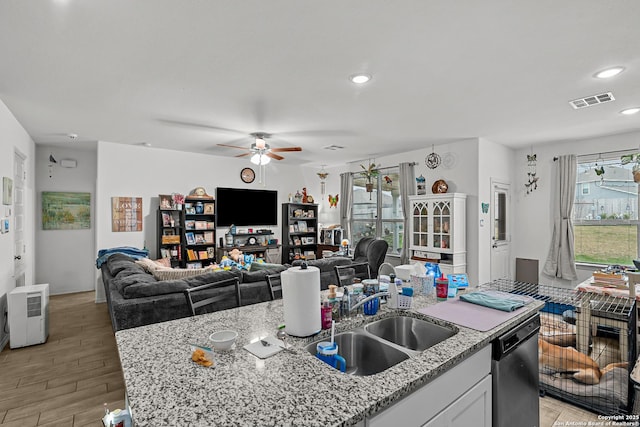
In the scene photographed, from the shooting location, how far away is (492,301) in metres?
1.91

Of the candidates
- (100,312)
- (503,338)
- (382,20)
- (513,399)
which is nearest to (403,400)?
(503,338)

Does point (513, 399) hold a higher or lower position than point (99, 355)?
higher

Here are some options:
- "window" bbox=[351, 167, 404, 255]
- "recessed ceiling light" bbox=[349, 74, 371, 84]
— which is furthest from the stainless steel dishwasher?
"window" bbox=[351, 167, 404, 255]

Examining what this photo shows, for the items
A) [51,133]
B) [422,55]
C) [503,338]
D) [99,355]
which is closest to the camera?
[503,338]

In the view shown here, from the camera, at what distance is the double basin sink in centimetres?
147

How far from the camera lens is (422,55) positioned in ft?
7.97

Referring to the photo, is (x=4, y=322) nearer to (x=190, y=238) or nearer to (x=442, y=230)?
(x=190, y=238)

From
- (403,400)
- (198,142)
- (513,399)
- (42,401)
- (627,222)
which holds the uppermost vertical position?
(198,142)

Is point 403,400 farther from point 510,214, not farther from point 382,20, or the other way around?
Result: point 510,214

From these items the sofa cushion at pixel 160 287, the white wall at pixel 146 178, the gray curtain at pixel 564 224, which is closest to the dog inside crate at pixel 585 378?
the gray curtain at pixel 564 224

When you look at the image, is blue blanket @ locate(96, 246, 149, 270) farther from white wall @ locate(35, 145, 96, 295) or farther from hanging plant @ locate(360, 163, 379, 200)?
hanging plant @ locate(360, 163, 379, 200)

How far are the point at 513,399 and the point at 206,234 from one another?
554 cm

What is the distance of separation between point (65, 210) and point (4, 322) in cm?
291

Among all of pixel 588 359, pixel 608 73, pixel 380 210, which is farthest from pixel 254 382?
pixel 380 210
